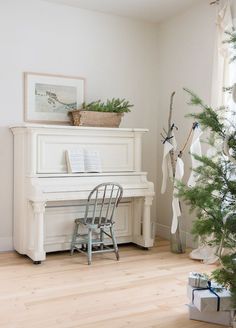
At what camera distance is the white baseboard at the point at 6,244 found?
14.2 ft

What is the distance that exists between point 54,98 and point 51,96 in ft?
0.14

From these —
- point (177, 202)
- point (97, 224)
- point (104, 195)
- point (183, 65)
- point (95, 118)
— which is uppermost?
point (183, 65)

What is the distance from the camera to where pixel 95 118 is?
4359 millimetres

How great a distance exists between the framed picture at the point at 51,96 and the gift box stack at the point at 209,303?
2593 millimetres

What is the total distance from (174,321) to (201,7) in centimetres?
341

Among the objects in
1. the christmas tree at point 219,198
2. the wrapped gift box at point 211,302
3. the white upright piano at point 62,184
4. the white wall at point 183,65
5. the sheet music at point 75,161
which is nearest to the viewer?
the christmas tree at point 219,198

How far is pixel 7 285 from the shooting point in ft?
10.6

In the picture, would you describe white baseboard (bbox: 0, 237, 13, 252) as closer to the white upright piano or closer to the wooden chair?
the white upright piano

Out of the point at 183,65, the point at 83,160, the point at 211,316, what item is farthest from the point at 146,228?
the point at 183,65

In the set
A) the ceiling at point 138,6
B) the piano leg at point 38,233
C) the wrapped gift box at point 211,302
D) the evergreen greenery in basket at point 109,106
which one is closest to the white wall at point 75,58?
the ceiling at point 138,6

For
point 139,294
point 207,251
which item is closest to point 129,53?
point 207,251

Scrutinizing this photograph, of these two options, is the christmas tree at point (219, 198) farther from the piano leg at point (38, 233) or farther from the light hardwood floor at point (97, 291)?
the piano leg at point (38, 233)

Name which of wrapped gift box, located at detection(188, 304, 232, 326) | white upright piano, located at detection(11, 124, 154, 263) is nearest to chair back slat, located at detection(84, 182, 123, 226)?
white upright piano, located at detection(11, 124, 154, 263)

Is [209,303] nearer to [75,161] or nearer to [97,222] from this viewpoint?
[97,222]
